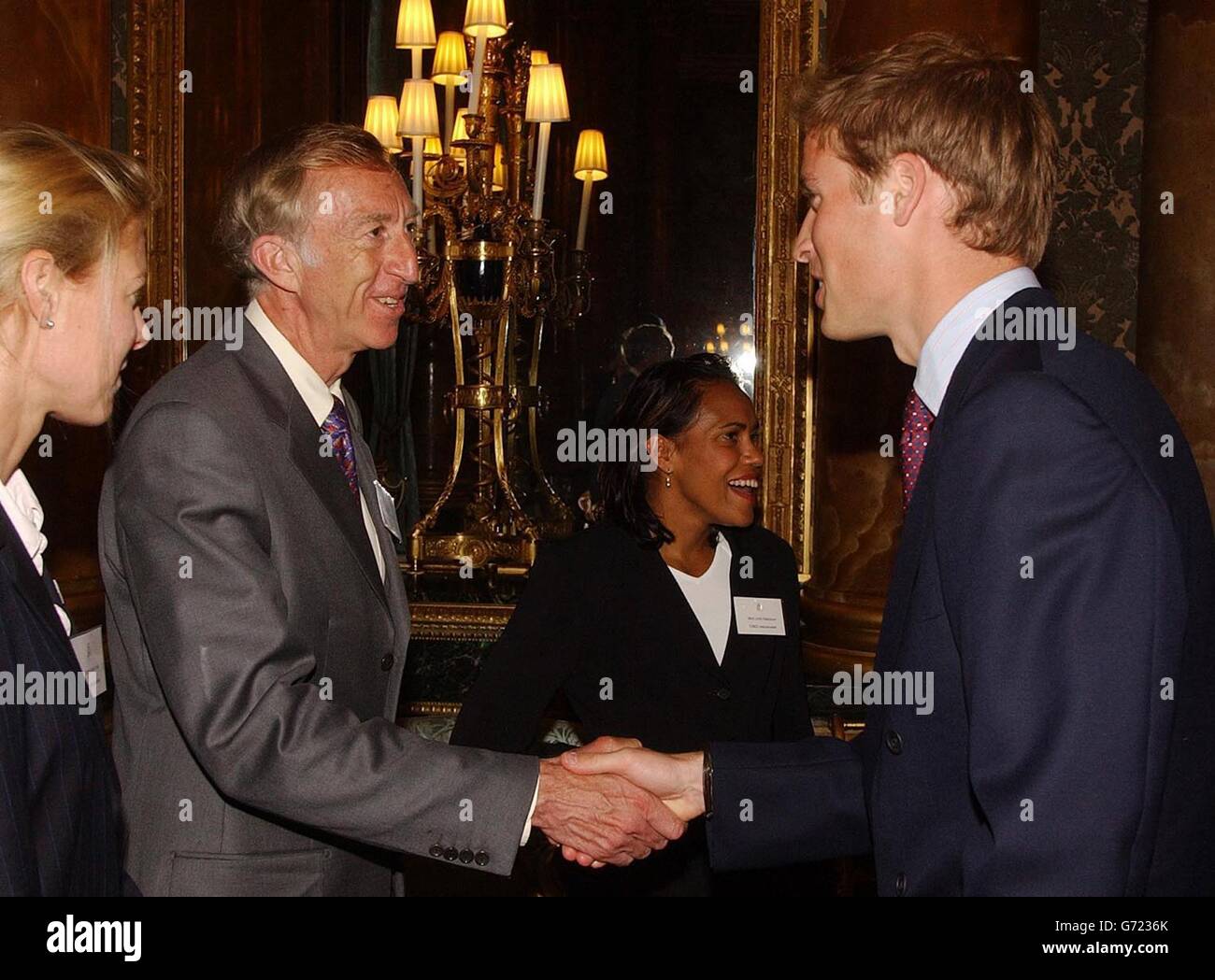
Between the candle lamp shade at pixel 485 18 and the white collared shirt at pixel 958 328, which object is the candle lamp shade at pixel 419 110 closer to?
the candle lamp shade at pixel 485 18

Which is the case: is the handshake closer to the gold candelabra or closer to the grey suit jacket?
the grey suit jacket

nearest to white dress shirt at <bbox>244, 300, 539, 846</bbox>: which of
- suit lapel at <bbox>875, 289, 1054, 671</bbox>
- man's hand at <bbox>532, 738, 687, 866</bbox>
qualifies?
man's hand at <bbox>532, 738, 687, 866</bbox>

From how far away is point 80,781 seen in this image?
5.56 feet

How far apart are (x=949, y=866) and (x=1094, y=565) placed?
19.3 inches

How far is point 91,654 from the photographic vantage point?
2039 mm

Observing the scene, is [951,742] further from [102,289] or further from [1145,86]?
[1145,86]

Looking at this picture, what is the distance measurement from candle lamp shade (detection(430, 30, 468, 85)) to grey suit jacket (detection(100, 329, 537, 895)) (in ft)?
9.35

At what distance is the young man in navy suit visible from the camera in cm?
141

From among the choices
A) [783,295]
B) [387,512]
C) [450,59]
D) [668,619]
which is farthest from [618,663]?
[450,59]

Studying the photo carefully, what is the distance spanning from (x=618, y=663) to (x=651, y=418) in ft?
2.43

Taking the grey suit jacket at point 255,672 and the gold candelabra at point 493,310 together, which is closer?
the grey suit jacket at point 255,672

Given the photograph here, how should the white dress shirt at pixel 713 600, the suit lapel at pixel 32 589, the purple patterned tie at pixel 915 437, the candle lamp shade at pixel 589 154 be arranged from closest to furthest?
the suit lapel at pixel 32 589, the purple patterned tie at pixel 915 437, the white dress shirt at pixel 713 600, the candle lamp shade at pixel 589 154

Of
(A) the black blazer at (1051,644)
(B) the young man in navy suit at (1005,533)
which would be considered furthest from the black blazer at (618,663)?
(A) the black blazer at (1051,644)

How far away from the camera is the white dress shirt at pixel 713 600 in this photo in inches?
132
